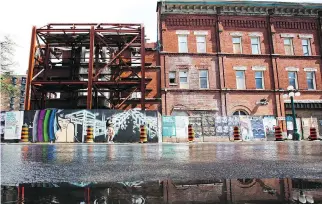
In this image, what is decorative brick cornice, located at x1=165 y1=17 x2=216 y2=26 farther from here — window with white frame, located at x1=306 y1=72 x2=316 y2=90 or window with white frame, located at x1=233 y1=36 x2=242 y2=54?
window with white frame, located at x1=306 y1=72 x2=316 y2=90

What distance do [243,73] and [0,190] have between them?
24.5m

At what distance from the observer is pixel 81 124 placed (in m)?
17.4

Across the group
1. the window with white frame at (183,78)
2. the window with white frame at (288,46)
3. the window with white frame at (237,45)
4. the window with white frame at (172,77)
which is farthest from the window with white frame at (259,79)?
the window with white frame at (172,77)

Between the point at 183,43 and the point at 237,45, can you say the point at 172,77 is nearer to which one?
the point at 183,43

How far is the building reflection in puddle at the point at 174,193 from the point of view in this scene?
1.58m

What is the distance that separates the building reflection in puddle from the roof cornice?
24028mm

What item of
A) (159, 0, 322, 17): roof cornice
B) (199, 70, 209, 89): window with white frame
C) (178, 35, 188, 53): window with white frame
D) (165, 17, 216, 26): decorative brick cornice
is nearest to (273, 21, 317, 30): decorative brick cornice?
(159, 0, 322, 17): roof cornice

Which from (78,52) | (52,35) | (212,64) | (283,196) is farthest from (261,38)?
(283,196)

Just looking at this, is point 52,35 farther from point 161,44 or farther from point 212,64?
point 212,64

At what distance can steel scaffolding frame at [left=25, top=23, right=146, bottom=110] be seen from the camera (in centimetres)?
1897

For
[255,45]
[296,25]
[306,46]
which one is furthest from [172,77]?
[306,46]

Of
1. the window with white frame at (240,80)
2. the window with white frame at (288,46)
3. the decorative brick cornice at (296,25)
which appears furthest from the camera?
the decorative brick cornice at (296,25)

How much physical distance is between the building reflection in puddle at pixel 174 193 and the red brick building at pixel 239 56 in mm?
20195

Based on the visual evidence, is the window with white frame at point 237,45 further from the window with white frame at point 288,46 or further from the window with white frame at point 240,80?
the window with white frame at point 288,46
